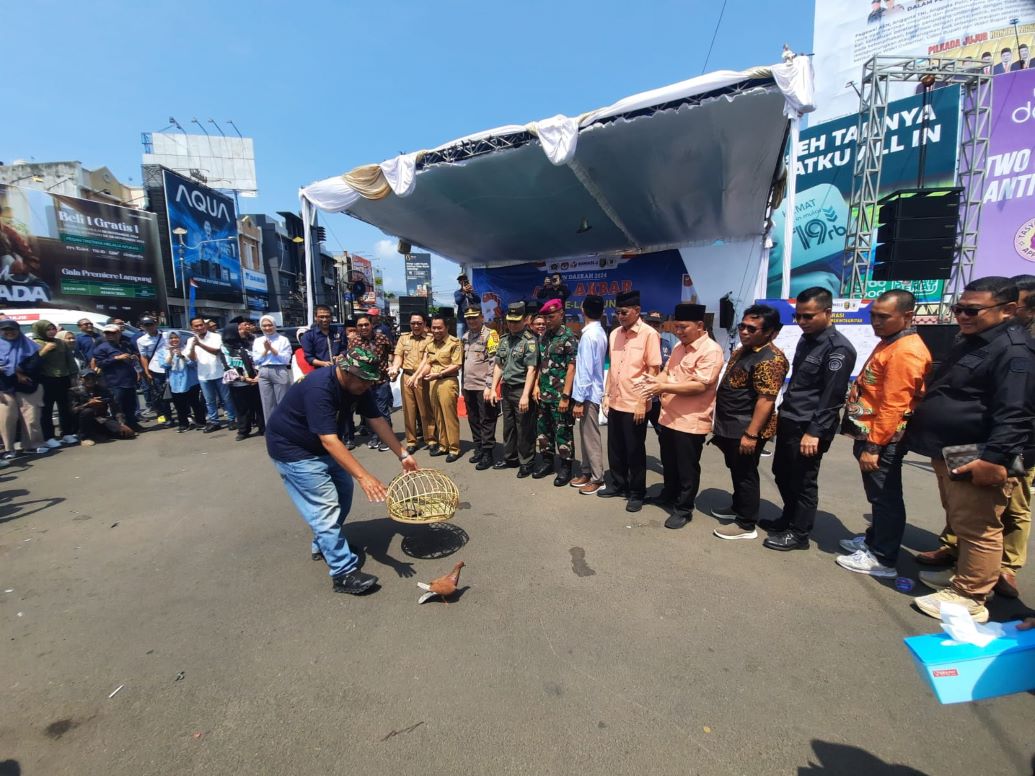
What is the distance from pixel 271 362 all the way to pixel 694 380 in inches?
210

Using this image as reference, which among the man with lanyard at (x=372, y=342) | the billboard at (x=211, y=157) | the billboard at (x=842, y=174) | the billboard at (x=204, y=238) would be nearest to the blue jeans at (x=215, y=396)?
the man with lanyard at (x=372, y=342)

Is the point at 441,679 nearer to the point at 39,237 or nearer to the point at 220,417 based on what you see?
the point at 220,417

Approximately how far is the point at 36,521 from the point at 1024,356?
697 centimetres

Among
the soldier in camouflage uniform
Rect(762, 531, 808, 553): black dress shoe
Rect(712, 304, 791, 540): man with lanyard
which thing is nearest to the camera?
Rect(712, 304, 791, 540): man with lanyard

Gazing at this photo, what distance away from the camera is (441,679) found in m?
2.08

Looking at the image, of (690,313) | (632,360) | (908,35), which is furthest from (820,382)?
(908,35)

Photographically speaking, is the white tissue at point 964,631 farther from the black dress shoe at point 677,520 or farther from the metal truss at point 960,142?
the metal truss at point 960,142

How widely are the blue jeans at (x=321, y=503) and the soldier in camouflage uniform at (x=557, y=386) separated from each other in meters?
2.21

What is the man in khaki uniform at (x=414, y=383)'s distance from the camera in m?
5.44

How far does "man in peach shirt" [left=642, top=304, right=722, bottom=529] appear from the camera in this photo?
331cm

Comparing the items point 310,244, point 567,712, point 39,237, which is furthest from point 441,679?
point 39,237

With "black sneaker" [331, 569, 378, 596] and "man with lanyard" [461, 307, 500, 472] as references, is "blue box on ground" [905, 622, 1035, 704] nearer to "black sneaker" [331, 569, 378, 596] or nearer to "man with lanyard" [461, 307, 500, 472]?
"black sneaker" [331, 569, 378, 596]

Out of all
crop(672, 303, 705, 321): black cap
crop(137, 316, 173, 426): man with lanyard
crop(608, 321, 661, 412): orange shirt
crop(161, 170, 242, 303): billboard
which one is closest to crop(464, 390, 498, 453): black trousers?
crop(608, 321, 661, 412): orange shirt

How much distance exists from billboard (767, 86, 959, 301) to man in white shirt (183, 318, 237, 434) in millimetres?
→ 11499
